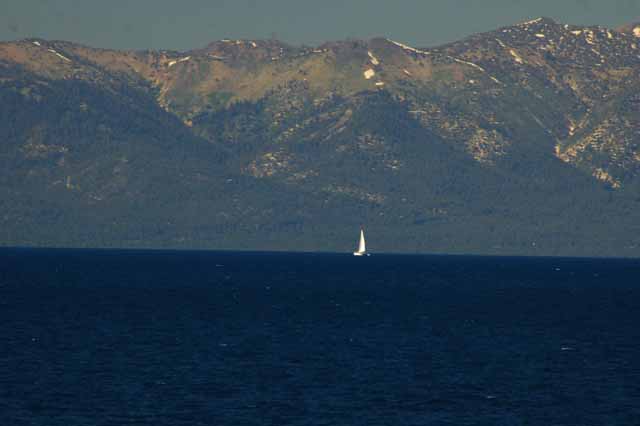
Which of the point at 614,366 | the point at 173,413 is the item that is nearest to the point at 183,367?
the point at 173,413

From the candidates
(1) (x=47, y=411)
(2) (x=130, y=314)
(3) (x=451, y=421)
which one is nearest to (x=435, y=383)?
(3) (x=451, y=421)

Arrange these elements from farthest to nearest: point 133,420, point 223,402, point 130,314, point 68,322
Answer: point 130,314 → point 68,322 → point 223,402 → point 133,420

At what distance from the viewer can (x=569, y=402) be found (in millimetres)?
108188

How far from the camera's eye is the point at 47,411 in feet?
326

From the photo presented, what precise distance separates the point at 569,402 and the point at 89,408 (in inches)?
1577

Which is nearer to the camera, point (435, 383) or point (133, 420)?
point (133, 420)

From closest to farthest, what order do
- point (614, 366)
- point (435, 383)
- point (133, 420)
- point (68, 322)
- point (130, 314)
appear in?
point (133, 420) < point (435, 383) < point (614, 366) < point (68, 322) < point (130, 314)

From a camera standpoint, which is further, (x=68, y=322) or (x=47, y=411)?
(x=68, y=322)

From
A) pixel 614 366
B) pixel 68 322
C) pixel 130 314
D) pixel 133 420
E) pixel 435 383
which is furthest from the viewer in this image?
pixel 130 314

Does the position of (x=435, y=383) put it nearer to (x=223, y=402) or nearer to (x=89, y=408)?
(x=223, y=402)

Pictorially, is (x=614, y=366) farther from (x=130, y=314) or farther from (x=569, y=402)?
(x=130, y=314)

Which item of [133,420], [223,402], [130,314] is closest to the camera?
[133,420]

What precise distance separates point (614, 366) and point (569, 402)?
25.4m

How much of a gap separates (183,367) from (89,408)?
24.9 m
